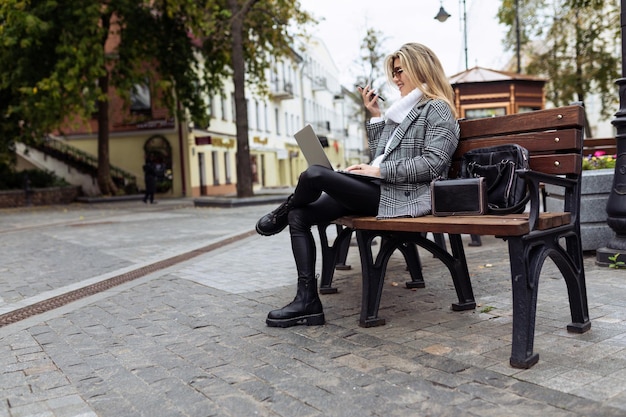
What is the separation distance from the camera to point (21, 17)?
20.2 meters

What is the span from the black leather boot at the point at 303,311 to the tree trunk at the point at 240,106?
1708cm

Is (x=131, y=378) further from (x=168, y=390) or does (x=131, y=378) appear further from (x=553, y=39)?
(x=553, y=39)

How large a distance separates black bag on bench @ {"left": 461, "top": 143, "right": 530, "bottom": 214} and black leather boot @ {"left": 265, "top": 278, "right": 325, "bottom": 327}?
1.27 metres

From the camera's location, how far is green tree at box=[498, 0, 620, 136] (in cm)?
2711

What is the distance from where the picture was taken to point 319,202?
4281 millimetres

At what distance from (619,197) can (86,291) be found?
4.94 metres

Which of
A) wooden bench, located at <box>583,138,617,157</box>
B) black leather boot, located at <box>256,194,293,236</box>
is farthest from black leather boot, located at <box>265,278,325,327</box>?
wooden bench, located at <box>583,138,617,157</box>

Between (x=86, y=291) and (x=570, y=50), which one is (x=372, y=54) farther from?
(x=86, y=291)

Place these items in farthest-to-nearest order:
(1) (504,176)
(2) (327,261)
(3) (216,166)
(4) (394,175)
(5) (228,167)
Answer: (5) (228,167), (3) (216,166), (2) (327,261), (4) (394,175), (1) (504,176)

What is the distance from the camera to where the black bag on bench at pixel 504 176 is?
11.4ft

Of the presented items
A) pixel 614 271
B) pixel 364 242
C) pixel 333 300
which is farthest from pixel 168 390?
pixel 614 271

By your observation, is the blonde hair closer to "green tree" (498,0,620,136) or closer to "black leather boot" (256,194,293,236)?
"black leather boot" (256,194,293,236)

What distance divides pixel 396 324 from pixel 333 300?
94 cm

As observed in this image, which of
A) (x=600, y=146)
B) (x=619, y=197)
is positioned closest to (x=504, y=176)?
(x=619, y=197)
